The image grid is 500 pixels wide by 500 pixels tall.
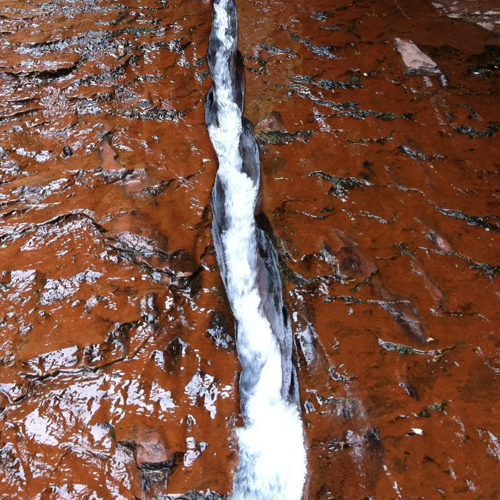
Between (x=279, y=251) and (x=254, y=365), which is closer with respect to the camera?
(x=254, y=365)

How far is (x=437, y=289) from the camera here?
112 inches

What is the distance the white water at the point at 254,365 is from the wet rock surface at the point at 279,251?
100 millimetres

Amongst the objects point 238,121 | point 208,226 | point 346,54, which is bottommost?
point 208,226

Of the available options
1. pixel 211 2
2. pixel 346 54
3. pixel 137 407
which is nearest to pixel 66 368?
pixel 137 407

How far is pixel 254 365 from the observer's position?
8.88ft

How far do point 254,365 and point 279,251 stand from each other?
0.76 meters

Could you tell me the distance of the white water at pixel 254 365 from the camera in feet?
7.82

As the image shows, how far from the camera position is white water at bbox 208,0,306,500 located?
2.38 meters

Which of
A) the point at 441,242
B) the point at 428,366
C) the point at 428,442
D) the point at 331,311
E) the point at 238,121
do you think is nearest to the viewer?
the point at 428,442

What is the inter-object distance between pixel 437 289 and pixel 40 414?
233cm

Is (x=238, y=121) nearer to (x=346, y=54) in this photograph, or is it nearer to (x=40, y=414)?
(x=346, y=54)

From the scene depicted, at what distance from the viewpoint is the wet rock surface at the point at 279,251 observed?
2316mm

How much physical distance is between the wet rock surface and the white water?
3.9 inches

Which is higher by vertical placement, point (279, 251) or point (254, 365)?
point (279, 251)
